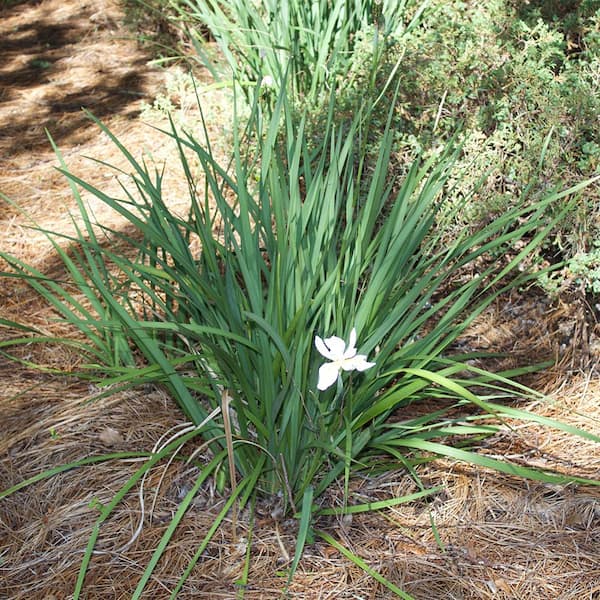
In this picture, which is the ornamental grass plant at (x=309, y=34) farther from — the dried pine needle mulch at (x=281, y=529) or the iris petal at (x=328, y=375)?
the iris petal at (x=328, y=375)

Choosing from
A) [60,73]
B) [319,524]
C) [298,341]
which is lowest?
[319,524]

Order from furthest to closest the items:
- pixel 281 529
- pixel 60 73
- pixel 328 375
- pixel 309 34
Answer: pixel 60 73 → pixel 309 34 → pixel 281 529 → pixel 328 375

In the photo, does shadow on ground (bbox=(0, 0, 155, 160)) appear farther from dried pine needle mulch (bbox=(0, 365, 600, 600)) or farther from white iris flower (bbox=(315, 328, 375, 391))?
Answer: white iris flower (bbox=(315, 328, 375, 391))

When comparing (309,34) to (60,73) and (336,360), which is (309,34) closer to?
(60,73)

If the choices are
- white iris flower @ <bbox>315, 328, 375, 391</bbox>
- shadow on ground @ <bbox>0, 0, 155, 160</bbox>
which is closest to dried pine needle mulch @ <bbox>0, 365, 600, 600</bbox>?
white iris flower @ <bbox>315, 328, 375, 391</bbox>

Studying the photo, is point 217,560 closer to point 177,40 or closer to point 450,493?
point 450,493

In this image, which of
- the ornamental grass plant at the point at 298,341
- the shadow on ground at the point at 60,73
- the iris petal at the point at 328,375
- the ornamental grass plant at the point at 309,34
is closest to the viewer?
the iris petal at the point at 328,375

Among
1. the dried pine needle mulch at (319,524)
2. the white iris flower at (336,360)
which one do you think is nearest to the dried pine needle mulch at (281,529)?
the dried pine needle mulch at (319,524)

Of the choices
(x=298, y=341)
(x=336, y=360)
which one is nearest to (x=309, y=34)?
(x=298, y=341)

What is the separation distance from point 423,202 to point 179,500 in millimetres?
964

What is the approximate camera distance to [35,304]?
9.07ft

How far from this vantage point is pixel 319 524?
6.30ft

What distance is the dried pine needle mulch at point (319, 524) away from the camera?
177cm

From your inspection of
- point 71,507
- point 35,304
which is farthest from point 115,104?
point 71,507
